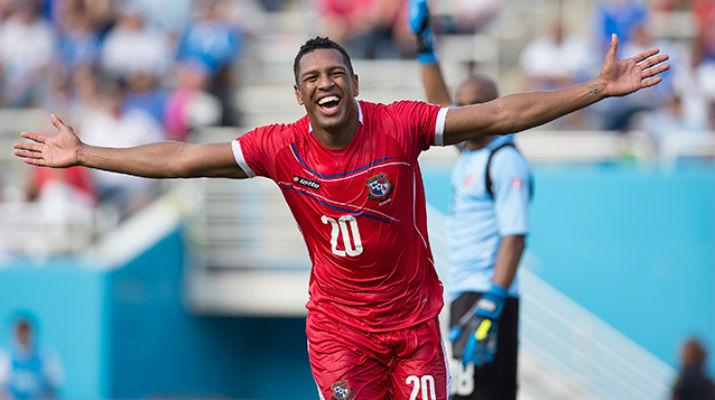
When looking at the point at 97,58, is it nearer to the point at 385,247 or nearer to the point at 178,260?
the point at 178,260

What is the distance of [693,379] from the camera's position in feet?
31.5

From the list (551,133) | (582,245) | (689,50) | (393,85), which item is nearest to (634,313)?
(582,245)

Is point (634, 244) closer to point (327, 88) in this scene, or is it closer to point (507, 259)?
point (507, 259)

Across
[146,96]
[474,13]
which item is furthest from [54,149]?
[474,13]

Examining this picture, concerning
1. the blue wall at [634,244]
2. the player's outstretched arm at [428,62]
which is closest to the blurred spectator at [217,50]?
the blue wall at [634,244]

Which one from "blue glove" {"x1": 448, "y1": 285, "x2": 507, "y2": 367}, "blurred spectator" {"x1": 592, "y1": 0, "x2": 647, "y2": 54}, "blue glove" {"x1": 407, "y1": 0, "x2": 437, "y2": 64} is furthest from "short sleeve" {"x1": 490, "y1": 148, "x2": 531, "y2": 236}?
"blurred spectator" {"x1": 592, "y1": 0, "x2": 647, "y2": 54}

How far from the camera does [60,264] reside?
12922 mm

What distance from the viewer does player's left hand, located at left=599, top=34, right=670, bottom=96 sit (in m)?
4.88

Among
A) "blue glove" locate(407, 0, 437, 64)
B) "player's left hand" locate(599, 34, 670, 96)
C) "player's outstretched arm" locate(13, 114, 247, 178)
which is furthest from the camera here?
"blue glove" locate(407, 0, 437, 64)

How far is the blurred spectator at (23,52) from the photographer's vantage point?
51.6 ft

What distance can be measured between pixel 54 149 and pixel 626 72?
2920mm

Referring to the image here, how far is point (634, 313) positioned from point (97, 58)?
856cm

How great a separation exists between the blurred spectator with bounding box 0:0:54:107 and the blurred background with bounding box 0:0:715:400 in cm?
4

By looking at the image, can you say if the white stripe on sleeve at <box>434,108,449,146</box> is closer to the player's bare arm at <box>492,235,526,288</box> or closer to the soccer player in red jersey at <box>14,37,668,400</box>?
the soccer player in red jersey at <box>14,37,668,400</box>
